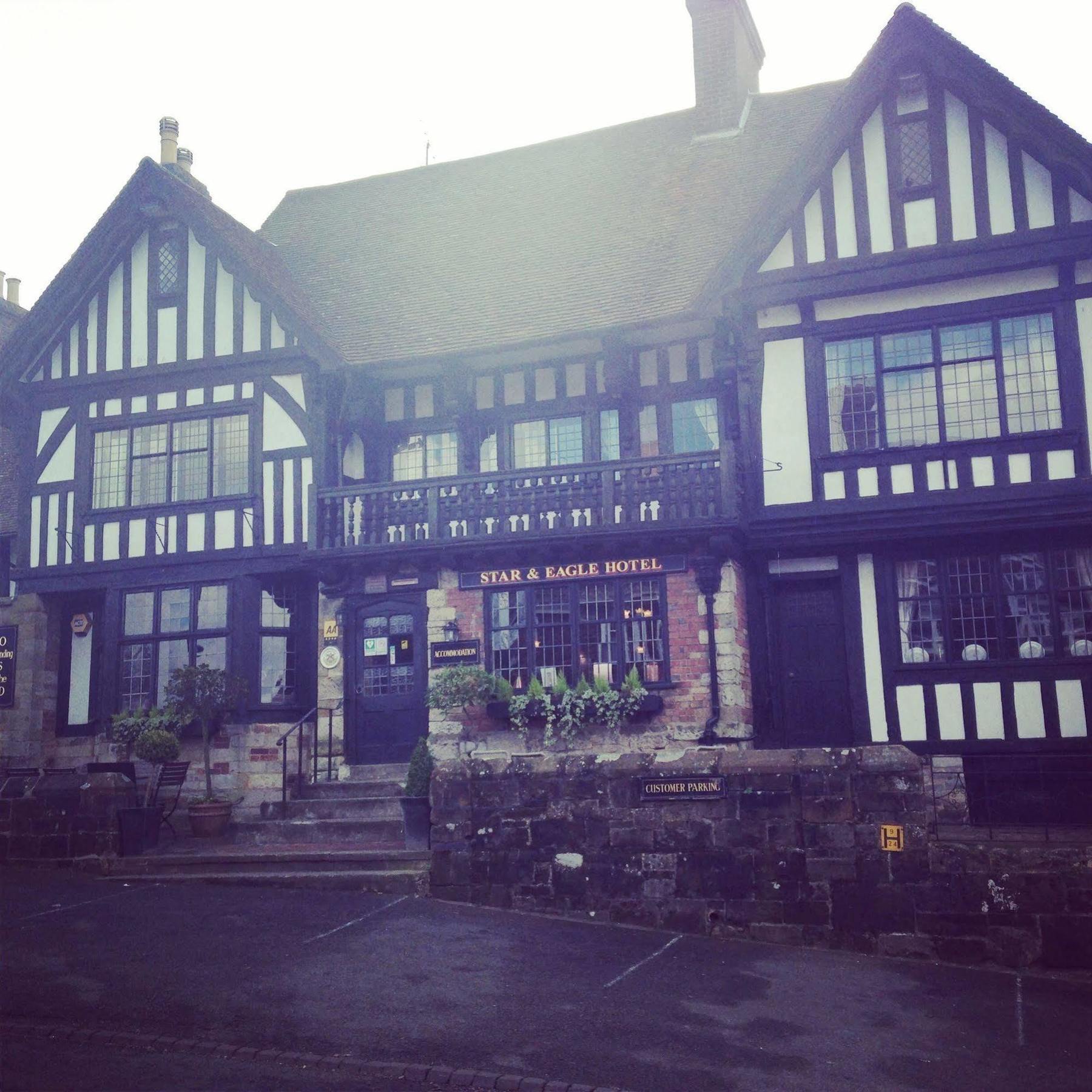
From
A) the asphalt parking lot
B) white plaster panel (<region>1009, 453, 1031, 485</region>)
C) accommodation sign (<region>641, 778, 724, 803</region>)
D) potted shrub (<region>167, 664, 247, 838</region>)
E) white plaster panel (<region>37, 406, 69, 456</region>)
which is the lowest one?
the asphalt parking lot

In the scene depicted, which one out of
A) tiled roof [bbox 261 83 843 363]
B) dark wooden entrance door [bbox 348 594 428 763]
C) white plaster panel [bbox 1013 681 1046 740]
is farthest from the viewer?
tiled roof [bbox 261 83 843 363]

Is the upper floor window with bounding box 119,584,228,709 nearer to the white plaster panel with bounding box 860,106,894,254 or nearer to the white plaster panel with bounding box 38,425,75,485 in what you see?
the white plaster panel with bounding box 38,425,75,485

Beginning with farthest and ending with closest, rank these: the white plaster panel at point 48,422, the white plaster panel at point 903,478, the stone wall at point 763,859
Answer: the white plaster panel at point 48,422, the white plaster panel at point 903,478, the stone wall at point 763,859

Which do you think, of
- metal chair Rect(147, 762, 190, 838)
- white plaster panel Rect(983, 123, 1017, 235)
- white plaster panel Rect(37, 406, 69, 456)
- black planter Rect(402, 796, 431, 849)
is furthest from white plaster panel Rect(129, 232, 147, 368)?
white plaster panel Rect(983, 123, 1017, 235)

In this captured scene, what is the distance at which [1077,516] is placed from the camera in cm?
1461

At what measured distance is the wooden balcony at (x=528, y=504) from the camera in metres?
15.9

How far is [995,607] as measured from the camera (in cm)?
A: 1517

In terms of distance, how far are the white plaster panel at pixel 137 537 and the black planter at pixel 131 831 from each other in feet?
20.1

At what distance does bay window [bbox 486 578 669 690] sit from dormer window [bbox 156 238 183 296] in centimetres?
742

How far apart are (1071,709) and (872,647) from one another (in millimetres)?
2462

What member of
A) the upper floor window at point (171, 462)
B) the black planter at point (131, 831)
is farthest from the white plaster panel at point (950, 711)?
the upper floor window at point (171, 462)

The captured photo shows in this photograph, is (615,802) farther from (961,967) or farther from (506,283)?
(506,283)

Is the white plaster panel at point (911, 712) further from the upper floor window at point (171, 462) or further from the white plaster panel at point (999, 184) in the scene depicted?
the upper floor window at point (171, 462)

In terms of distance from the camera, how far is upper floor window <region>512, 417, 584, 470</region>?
59.1 ft
